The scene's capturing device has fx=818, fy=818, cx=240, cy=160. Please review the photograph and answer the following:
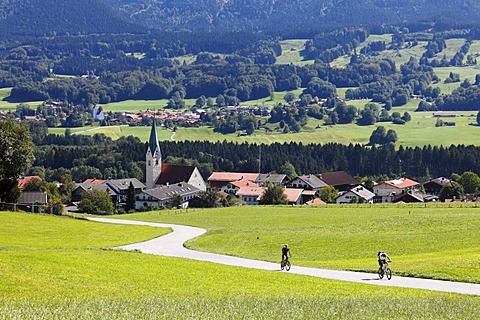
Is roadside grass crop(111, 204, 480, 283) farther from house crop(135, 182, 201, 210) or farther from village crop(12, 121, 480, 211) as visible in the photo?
village crop(12, 121, 480, 211)

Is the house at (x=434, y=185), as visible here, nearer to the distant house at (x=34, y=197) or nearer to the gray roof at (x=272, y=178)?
the gray roof at (x=272, y=178)

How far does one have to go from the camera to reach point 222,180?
162625 mm

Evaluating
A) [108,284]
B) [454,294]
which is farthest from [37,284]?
[454,294]

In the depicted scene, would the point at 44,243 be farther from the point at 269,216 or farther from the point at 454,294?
the point at 269,216

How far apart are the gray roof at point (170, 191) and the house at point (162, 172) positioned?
4.98m

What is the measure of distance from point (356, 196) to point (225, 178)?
3756 centimetres

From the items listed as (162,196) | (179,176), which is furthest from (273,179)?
(162,196)

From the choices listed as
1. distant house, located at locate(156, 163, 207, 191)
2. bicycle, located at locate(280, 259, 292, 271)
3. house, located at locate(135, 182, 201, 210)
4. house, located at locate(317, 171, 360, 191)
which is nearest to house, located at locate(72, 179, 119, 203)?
distant house, located at locate(156, 163, 207, 191)

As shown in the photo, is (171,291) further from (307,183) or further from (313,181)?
(313,181)

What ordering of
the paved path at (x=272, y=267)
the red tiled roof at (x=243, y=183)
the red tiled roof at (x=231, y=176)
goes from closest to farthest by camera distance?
the paved path at (x=272, y=267)
the red tiled roof at (x=243, y=183)
the red tiled roof at (x=231, y=176)

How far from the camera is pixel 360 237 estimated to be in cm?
5875

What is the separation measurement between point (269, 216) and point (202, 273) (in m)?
46.5

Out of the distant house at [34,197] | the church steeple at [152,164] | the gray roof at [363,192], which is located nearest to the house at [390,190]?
the gray roof at [363,192]

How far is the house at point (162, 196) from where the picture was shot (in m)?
131
